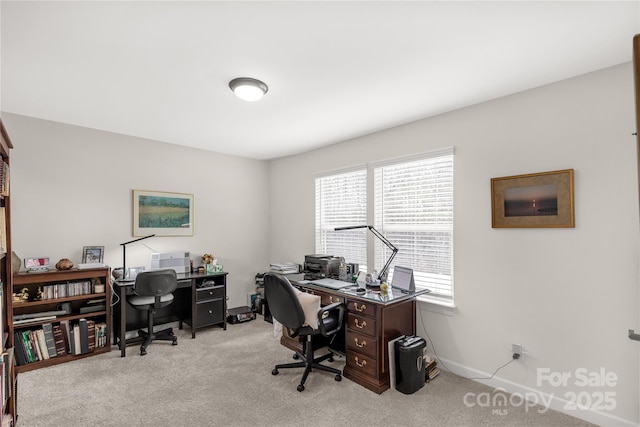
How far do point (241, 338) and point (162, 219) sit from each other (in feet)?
6.20

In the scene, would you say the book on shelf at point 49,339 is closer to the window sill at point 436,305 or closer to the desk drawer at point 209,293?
the desk drawer at point 209,293

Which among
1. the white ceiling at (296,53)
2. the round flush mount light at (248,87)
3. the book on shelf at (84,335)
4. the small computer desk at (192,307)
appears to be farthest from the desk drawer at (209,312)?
the round flush mount light at (248,87)

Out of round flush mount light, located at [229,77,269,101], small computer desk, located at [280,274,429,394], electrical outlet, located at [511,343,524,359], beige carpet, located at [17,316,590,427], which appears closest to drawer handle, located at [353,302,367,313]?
small computer desk, located at [280,274,429,394]

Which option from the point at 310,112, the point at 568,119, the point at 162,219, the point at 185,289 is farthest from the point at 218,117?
the point at 568,119

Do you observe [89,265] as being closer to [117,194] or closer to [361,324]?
[117,194]

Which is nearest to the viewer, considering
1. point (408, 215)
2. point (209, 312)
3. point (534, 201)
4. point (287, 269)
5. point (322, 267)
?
point (534, 201)

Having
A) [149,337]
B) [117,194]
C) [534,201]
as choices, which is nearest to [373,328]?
[534,201]

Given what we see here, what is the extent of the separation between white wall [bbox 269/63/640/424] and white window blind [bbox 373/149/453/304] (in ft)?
0.41

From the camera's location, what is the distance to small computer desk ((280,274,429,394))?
8.65 feet

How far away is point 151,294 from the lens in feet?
11.1

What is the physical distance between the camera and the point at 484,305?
2740mm

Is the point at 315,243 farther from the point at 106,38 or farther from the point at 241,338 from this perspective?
the point at 106,38

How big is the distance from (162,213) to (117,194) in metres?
0.56

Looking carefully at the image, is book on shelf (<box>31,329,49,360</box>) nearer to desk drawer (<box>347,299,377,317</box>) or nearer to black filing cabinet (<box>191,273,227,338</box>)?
black filing cabinet (<box>191,273,227,338</box>)
